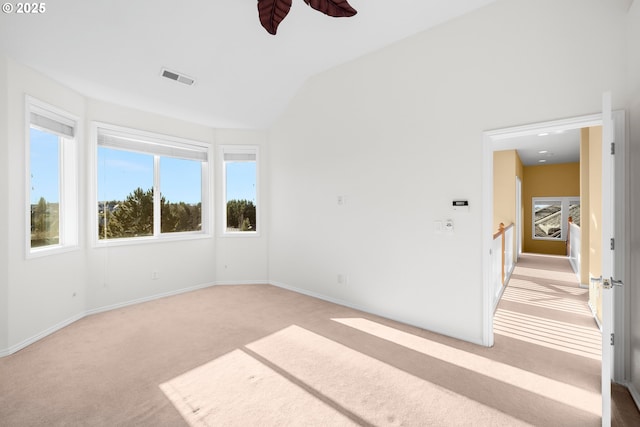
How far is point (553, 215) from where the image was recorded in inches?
374

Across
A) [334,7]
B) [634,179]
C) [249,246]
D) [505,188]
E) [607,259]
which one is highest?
[334,7]

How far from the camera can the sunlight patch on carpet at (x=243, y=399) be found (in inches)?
74.1

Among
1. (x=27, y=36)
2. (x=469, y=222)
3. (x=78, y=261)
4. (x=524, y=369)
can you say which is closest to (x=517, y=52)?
(x=469, y=222)

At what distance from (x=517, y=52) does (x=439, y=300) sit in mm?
2469

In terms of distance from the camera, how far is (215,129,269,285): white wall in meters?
5.25

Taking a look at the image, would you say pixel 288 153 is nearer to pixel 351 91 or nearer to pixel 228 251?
pixel 351 91

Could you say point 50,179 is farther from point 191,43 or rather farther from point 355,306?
point 355,306

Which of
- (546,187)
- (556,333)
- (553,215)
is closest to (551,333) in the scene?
(556,333)

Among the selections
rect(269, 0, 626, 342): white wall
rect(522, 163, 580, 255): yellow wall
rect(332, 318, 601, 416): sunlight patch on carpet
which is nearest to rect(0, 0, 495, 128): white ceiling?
rect(269, 0, 626, 342): white wall

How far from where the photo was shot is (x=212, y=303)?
4199 mm

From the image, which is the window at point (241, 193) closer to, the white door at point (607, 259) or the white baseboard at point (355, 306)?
the white baseboard at point (355, 306)

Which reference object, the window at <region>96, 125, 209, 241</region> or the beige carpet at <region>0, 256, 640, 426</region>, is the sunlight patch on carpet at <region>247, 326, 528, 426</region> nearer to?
the beige carpet at <region>0, 256, 640, 426</region>

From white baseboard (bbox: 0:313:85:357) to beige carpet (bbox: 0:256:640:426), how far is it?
9 cm

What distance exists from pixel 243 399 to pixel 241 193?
3767mm
